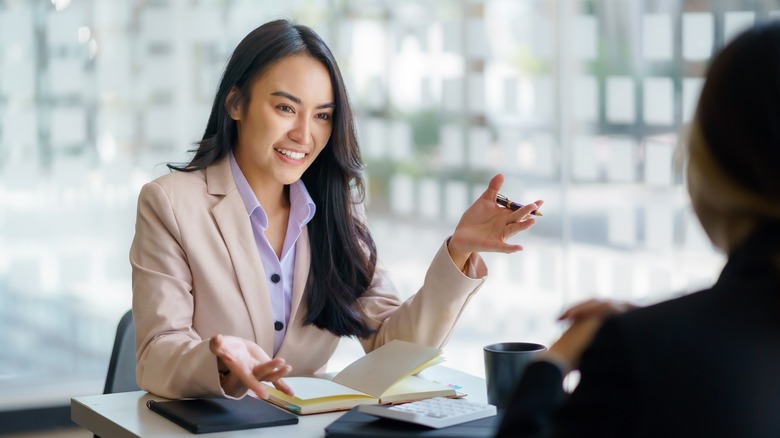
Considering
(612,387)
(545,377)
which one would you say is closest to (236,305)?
(545,377)

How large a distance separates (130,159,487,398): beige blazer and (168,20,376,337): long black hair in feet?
0.14

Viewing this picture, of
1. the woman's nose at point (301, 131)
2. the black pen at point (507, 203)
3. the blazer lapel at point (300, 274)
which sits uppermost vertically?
the woman's nose at point (301, 131)

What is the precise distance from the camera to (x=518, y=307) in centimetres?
446

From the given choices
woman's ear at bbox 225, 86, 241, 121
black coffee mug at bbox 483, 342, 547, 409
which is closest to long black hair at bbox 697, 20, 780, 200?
black coffee mug at bbox 483, 342, 547, 409

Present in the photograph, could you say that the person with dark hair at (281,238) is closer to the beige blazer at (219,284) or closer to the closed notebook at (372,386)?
the beige blazer at (219,284)

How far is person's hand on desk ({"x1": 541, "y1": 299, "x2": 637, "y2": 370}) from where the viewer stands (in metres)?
1.24

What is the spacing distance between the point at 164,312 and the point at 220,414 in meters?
0.38

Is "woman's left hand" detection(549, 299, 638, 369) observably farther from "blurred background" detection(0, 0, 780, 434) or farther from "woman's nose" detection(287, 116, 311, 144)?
"blurred background" detection(0, 0, 780, 434)

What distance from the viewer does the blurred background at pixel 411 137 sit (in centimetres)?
371

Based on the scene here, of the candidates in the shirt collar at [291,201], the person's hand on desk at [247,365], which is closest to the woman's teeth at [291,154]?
the shirt collar at [291,201]

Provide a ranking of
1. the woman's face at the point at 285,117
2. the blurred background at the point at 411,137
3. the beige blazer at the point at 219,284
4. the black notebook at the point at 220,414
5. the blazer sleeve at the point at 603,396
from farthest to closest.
→ the blurred background at the point at 411,137 < the woman's face at the point at 285,117 < the beige blazer at the point at 219,284 < the black notebook at the point at 220,414 < the blazer sleeve at the point at 603,396

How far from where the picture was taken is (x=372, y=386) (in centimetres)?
177

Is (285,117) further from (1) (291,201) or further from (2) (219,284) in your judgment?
(2) (219,284)

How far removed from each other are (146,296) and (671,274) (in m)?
2.68
